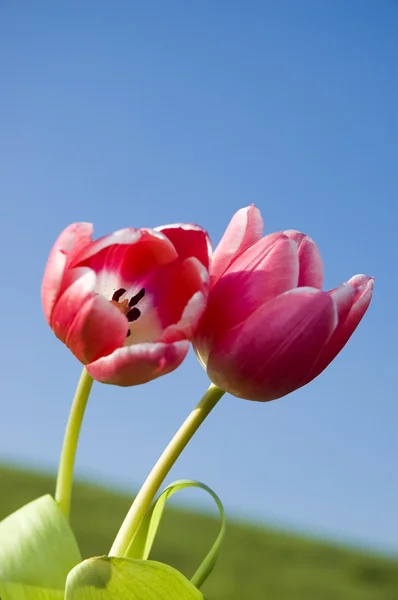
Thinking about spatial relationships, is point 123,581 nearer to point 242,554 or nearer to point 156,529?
point 156,529

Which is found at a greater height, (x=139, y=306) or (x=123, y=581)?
(x=139, y=306)

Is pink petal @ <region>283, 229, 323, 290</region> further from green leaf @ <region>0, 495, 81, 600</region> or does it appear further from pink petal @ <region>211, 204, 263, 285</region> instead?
green leaf @ <region>0, 495, 81, 600</region>

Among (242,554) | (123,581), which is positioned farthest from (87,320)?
(242,554)

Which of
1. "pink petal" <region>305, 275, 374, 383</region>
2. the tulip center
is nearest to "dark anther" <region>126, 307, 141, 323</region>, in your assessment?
the tulip center

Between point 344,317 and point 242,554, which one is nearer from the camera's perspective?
point 344,317

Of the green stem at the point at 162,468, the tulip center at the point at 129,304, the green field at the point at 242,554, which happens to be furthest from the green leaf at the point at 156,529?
the green field at the point at 242,554

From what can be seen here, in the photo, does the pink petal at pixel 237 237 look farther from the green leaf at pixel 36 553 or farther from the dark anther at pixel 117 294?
the green leaf at pixel 36 553

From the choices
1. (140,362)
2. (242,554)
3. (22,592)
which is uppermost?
(140,362)

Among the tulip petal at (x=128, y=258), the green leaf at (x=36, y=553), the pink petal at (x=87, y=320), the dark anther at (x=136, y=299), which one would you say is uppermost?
the tulip petal at (x=128, y=258)
